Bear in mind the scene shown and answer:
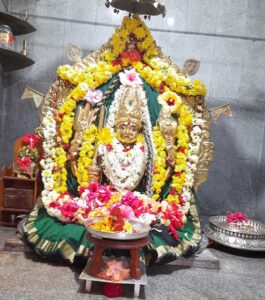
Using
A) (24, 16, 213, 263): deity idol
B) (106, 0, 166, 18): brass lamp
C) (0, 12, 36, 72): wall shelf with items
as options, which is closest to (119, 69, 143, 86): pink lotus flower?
(24, 16, 213, 263): deity idol

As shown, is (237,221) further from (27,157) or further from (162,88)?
(27,157)

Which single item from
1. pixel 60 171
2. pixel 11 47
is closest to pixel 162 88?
pixel 60 171

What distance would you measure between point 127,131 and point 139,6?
1.61m

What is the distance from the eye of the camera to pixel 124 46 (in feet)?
15.9

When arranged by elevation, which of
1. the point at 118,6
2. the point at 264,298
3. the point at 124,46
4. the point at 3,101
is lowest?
the point at 264,298

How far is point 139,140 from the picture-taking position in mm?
4750

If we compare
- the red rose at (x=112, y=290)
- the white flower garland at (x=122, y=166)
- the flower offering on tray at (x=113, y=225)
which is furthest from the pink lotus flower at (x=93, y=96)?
the red rose at (x=112, y=290)

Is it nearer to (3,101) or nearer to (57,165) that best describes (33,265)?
(57,165)

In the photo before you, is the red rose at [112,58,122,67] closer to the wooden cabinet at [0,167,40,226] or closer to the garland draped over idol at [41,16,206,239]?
the garland draped over idol at [41,16,206,239]

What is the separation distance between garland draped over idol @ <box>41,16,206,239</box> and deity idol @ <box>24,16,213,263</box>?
0.04ft

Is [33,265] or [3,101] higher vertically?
[3,101]

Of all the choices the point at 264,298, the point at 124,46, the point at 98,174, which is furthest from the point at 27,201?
the point at 264,298

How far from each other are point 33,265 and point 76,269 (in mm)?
457

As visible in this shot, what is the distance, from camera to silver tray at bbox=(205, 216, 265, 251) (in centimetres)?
473
